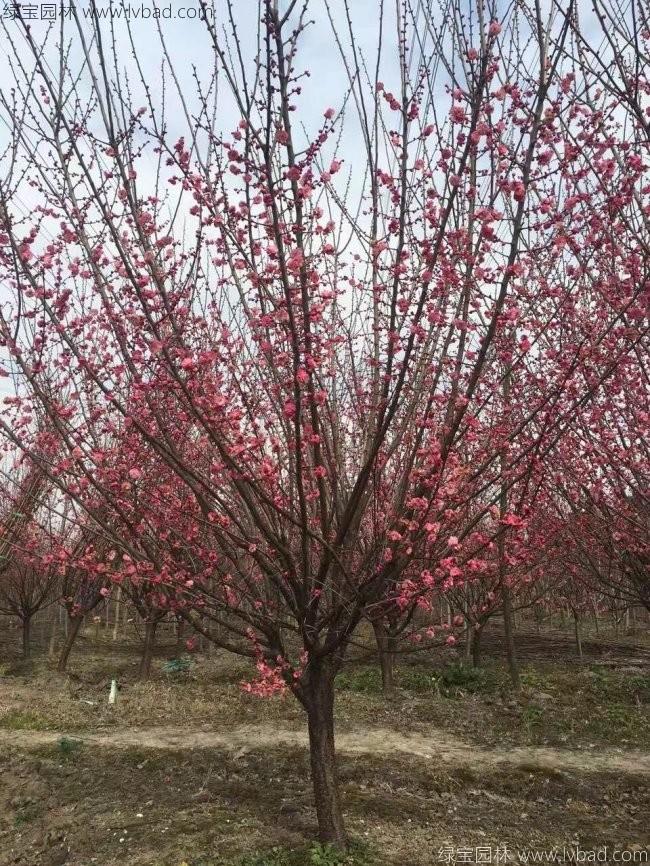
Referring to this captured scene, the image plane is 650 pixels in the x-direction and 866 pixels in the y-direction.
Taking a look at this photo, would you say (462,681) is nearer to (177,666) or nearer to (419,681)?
(419,681)

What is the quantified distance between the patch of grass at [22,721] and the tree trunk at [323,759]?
5209 mm

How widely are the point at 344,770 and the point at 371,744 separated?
115 centimetres

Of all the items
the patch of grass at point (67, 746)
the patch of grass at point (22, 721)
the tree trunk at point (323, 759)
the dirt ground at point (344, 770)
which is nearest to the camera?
the tree trunk at point (323, 759)

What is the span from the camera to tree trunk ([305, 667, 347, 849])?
4.40 metres

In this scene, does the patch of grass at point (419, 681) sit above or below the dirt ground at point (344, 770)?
above

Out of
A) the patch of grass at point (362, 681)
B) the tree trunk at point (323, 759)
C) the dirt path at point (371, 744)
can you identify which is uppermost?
the tree trunk at point (323, 759)

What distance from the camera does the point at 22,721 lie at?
8336 millimetres

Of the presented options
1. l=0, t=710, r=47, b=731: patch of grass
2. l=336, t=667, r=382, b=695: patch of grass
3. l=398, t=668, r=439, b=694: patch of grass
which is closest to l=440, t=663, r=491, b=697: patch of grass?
l=398, t=668, r=439, b=694: patch of grass

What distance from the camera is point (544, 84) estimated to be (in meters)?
3.20

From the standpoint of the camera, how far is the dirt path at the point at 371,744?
6758 millimetres

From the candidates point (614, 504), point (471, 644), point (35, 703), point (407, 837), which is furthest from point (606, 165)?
point (471, 644)

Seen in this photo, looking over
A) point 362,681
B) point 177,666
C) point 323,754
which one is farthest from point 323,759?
point 177,666

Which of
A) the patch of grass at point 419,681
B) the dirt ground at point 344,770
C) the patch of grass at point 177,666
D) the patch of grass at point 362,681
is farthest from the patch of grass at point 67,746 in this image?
the patch of grass at point 419,681

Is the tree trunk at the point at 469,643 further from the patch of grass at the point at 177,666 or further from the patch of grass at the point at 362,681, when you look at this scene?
the patch of grass at the point at 177,666
